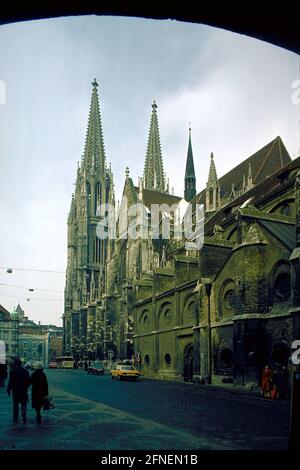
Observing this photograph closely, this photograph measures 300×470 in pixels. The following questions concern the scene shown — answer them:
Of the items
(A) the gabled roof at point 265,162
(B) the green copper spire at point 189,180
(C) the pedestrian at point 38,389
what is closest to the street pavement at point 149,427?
(C) the pedestrian at point 38,389

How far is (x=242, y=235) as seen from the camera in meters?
22.8

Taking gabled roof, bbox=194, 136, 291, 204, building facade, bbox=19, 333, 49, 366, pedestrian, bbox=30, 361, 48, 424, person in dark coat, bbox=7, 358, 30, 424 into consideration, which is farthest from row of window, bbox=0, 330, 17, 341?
pedestrian, bbox=30, 361, 48, 424

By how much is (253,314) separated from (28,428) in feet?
45.9

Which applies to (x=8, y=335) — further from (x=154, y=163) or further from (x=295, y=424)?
(x=295, y=424)

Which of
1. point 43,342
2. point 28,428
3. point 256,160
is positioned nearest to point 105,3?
point 28,428

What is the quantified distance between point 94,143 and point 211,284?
56977 millimetres

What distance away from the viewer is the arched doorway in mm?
29172

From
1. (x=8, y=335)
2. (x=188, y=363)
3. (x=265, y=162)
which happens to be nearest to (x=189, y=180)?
(x=265, y=162)

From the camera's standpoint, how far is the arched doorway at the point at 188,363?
2917 cm

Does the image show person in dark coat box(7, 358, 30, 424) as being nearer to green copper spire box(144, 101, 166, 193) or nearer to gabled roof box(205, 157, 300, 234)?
gabled roof box(205, 157, 300, 234)

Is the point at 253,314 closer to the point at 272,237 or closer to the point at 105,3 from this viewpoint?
the point at 272,237

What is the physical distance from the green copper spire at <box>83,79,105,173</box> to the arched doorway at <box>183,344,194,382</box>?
5140cm

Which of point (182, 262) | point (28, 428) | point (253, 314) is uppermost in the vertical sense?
point (182, 262)

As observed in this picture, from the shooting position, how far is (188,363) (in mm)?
29656
